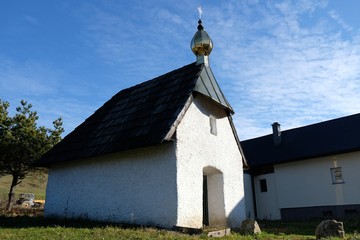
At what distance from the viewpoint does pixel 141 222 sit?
11.2 metres

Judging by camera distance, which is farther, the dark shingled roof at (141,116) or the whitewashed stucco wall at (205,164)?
the dark shingled roof at (141,116)

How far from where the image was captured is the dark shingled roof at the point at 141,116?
11.5 metres

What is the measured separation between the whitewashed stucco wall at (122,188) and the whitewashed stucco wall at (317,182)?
14.0 m

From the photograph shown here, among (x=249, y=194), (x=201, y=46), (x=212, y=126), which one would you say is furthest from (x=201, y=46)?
(x=249, y=194)

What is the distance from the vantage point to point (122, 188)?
1199 centimetres

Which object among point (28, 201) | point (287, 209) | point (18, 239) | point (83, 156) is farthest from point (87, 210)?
point (28, 201)

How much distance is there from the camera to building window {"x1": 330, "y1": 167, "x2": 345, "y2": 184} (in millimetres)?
20891

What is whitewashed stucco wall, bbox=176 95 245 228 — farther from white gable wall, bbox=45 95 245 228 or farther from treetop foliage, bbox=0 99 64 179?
treetop foliage, bbox=0 99 64 179

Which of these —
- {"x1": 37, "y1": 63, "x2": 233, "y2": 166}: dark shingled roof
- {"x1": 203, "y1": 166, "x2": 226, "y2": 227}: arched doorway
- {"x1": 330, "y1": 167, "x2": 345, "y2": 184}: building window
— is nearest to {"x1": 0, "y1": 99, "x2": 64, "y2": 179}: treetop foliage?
{"x1": 37, "y1": 63, "x2": 233, "y2": 166}: dark shingled roof

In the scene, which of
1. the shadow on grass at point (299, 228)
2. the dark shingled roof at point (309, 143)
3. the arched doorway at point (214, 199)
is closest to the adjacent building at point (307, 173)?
the dark shingled roof at point (309, 143)

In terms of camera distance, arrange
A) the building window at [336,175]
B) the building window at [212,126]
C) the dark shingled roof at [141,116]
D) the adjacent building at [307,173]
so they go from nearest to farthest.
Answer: the dark shingled roof at [141,116]
the building window at [212,126]
the adjacent building at [307,173]
the building window at [336,175]

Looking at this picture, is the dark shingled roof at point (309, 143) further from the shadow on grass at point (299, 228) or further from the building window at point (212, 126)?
the building window at point (212, 126)

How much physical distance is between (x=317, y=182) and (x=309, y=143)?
2.80m

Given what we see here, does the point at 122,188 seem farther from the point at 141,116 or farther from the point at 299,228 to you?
the point at 299,228
